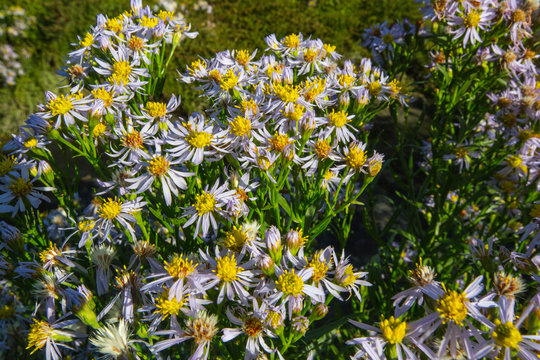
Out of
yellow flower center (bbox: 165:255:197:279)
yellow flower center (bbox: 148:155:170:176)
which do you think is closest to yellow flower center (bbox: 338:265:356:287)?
yellow flower center (bbox: 165:255:197:279)

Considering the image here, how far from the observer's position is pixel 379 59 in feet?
10.3

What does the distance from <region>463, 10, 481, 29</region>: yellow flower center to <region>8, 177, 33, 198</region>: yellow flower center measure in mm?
2727

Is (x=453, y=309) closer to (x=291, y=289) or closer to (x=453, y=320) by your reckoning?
(x=453, y=320)

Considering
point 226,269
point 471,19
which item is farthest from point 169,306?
point 471,19

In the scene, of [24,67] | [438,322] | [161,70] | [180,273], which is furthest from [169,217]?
[24,67]

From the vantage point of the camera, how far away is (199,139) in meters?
1.58

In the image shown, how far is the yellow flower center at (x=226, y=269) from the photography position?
4.45ft

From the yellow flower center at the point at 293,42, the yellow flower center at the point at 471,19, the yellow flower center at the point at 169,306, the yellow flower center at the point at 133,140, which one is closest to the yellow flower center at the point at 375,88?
the yellow flower center at the point at 293,42

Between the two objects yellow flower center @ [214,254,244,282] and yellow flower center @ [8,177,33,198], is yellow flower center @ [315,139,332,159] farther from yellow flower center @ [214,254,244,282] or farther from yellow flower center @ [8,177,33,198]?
yellow flower center @ [8,177,33,198]

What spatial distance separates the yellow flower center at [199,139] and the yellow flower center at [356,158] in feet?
2.16

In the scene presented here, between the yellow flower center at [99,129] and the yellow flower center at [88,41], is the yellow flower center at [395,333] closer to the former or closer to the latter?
the yellow flower center at [99,129]

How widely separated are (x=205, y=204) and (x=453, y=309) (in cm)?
99

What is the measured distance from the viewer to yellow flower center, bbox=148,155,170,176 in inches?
61.1

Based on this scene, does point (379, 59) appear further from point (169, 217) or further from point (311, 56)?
point (169, 217)
